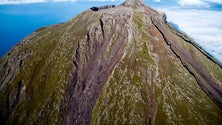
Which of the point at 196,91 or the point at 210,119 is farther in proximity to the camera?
the point at 196,91

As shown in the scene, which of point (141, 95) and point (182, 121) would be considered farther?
point (141, 95)

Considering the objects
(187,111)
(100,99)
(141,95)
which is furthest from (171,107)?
(100,99)

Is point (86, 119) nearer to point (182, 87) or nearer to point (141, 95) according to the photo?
point (141, 95)

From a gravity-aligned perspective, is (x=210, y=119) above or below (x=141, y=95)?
below

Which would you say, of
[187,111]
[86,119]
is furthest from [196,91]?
[86,119]

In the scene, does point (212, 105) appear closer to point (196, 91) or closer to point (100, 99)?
point (196, 91)

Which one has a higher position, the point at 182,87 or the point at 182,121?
the point at 182,87

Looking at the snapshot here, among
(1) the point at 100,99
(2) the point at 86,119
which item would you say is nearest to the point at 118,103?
(1) the point at 100,99

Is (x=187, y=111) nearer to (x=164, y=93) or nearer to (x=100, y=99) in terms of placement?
(x=164, y=93)
